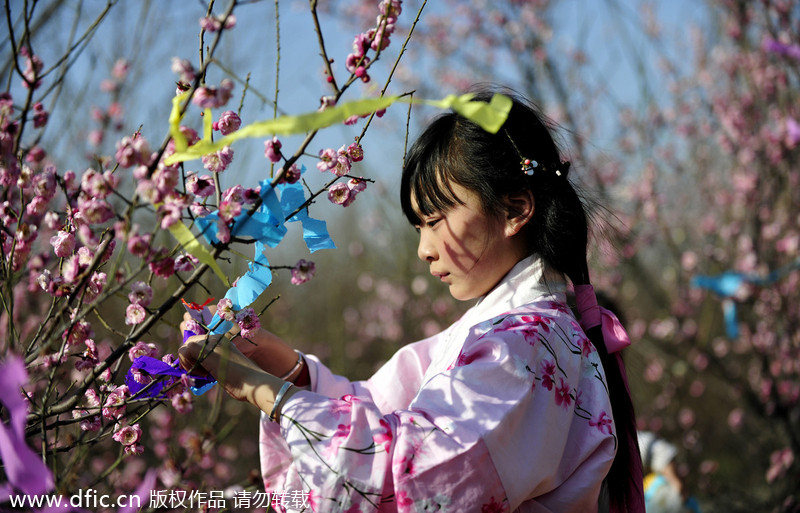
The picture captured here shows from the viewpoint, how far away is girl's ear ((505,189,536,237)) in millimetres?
1494

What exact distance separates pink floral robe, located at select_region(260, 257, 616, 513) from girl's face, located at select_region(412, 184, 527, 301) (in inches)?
6.4

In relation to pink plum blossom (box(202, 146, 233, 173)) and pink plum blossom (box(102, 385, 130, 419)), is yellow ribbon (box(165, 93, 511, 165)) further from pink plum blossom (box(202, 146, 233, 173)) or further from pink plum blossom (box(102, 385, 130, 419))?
pink plum blossom (box(102, 385, 130, 419))

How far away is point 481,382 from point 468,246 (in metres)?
0.38

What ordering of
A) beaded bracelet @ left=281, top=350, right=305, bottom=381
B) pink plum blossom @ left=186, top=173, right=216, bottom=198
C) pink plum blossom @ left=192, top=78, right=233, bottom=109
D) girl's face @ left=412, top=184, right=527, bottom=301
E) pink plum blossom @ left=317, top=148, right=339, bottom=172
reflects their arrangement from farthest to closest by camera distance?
1. beaded bracelet @ left=281, top=350, right=305, bottom=381
2. girl's face @ left=412, top=184, right=527, bottom=301
3. pink plum blossom @ left=317, top=148, right=339, bottom=172
4. pink plum blossom @ left=186, top=173, right=216, bottom=198
5. pink plum blossom @ left=192, top=78, right=233, bottom=109

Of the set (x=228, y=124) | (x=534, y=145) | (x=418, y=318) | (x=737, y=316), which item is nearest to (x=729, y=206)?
(x=737, y=316)

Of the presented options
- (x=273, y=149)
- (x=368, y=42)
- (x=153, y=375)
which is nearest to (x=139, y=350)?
(x=153, y=375)

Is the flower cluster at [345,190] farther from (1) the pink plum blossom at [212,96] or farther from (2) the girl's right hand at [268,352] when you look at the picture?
(2) the girl's right hand at [268,352]

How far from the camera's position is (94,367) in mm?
1082

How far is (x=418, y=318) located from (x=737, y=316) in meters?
2.37

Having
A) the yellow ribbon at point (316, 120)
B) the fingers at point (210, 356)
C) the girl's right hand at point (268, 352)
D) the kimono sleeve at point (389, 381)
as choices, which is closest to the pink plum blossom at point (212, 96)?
the yellow ribbon at point (316, 120)

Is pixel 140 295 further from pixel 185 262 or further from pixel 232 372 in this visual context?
pixel 232 372

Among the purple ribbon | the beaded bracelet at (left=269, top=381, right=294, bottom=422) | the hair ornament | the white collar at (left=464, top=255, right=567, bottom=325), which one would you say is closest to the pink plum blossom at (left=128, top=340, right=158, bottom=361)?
the purple ribbon

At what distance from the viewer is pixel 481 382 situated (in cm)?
117

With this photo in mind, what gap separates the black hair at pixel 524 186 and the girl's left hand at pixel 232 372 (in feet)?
1.75
